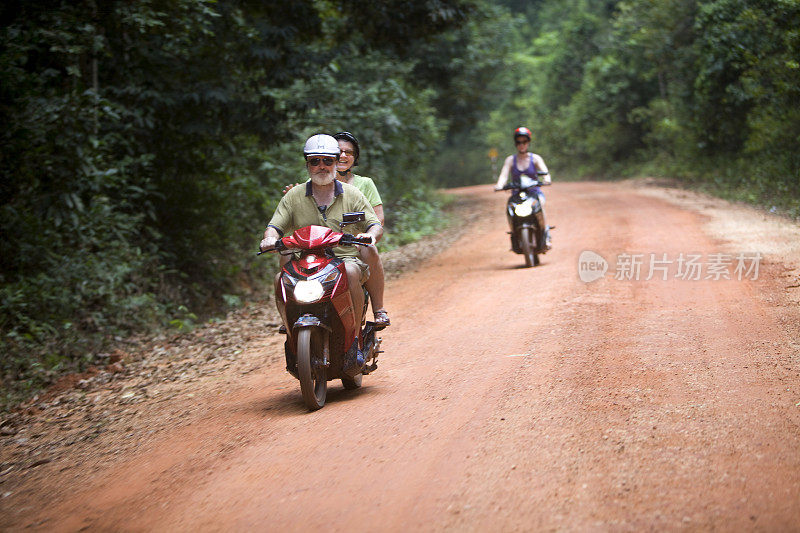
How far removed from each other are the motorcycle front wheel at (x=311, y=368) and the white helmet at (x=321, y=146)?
4.36ft

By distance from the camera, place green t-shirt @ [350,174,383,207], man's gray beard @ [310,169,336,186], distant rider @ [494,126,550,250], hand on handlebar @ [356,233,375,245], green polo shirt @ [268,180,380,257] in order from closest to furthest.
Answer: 1. hand on handlebar @ [356,233,375,245]
2. man's gray beard @ [310,169,336,186]
3. green polo shirt @ [268,180,380,257]
4. green t-shirt @ [350,174,383,207]
5. distant rider @ [494,126,550,250]

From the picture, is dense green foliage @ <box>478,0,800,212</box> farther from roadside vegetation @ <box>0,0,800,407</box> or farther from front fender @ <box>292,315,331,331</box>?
front fender @ <box>292,315,331,331</box>

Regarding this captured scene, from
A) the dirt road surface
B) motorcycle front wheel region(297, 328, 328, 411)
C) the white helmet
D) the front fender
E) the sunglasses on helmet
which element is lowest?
the dirt road surface

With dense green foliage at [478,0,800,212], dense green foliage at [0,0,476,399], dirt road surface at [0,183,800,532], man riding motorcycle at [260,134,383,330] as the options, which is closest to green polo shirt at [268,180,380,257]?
man riding motorcycle at [260,134,383,330]

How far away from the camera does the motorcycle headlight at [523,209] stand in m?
12.0

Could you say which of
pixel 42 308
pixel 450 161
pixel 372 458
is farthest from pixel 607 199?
pixel 450 161

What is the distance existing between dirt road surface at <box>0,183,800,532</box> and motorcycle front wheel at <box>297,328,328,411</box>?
143mm

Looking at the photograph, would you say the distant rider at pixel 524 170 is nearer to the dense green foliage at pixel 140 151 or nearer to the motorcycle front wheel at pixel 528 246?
the motorcycle front wheel at pixel 528 246

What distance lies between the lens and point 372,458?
15.3 feet

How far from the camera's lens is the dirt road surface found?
152 inches

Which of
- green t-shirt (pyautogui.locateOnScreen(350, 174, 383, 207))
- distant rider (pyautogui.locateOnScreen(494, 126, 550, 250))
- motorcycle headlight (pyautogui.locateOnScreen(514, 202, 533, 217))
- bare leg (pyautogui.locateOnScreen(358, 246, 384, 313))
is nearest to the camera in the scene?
bare leg (pyautogui.locateOnScreen(358, 246, 384, 313))

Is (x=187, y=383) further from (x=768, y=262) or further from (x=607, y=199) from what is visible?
(x=607, y=199)

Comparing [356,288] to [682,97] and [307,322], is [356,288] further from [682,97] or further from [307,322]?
[682,97]

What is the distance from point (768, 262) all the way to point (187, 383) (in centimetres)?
765
